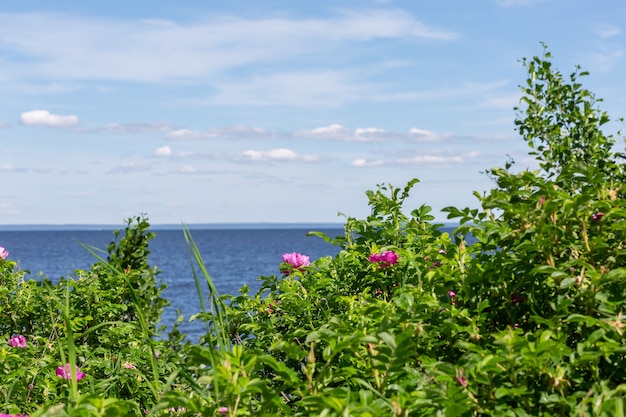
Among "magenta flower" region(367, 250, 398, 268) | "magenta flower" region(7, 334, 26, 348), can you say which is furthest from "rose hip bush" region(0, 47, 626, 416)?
"magenta flower" region(7, 334, 26, 348)

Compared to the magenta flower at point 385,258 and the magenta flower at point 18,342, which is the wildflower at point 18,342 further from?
the magenta flower at point 385,258

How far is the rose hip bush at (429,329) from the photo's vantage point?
91.0 inches

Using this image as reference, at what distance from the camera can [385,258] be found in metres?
3.87

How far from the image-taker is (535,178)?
3039 millimetres

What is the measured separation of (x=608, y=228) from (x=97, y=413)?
6.73ft

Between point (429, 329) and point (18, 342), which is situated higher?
point (429, 329)

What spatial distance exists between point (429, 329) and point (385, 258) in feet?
3.31

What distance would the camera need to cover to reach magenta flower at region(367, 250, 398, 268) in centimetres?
384

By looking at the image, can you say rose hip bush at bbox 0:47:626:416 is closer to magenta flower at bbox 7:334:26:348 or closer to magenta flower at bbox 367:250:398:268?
magenta flower at bbox 367:250:398:268

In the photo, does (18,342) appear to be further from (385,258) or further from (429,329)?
(429,329)

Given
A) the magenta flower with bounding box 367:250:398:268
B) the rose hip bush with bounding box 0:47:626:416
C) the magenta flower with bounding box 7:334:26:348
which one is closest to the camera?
the rose hip bush with bounding box 0:47:626:416

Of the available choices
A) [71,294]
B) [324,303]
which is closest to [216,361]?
[324,303]

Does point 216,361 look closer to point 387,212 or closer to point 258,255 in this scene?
point 387,212

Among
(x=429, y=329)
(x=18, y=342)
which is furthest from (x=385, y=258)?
(x=18, y=342)
